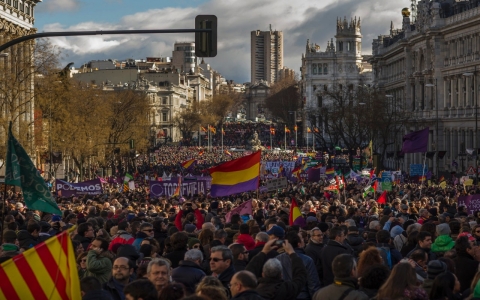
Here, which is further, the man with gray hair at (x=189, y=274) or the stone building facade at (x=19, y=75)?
the stone building facade at (x=19, y=75)

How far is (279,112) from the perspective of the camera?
194m

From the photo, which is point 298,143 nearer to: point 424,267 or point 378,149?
point 378,149

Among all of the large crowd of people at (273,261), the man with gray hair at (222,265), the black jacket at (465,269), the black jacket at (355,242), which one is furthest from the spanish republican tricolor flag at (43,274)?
the black jacket at (355,242)

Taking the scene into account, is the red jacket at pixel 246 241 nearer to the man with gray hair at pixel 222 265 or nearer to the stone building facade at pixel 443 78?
the man with gray hair at pixel 222 265

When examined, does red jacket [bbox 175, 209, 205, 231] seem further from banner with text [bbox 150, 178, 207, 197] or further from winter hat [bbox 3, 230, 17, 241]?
banner with text [bbox 150, 178, 207, 197]

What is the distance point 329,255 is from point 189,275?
7.34 feet

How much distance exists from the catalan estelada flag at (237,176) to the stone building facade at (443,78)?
4341 centimetres

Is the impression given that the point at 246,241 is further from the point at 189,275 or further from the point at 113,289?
the point at 113,289

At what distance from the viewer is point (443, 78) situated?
80.1 metres

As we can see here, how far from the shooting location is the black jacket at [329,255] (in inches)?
518

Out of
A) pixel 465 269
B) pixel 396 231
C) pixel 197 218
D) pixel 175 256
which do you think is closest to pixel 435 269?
pixel 465 269

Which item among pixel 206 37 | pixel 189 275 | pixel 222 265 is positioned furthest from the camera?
pixel 206 37

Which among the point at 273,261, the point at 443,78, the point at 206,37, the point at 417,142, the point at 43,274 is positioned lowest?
the point at 273,261

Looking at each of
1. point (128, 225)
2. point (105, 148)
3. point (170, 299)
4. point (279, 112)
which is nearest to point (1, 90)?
point (105, 148)
